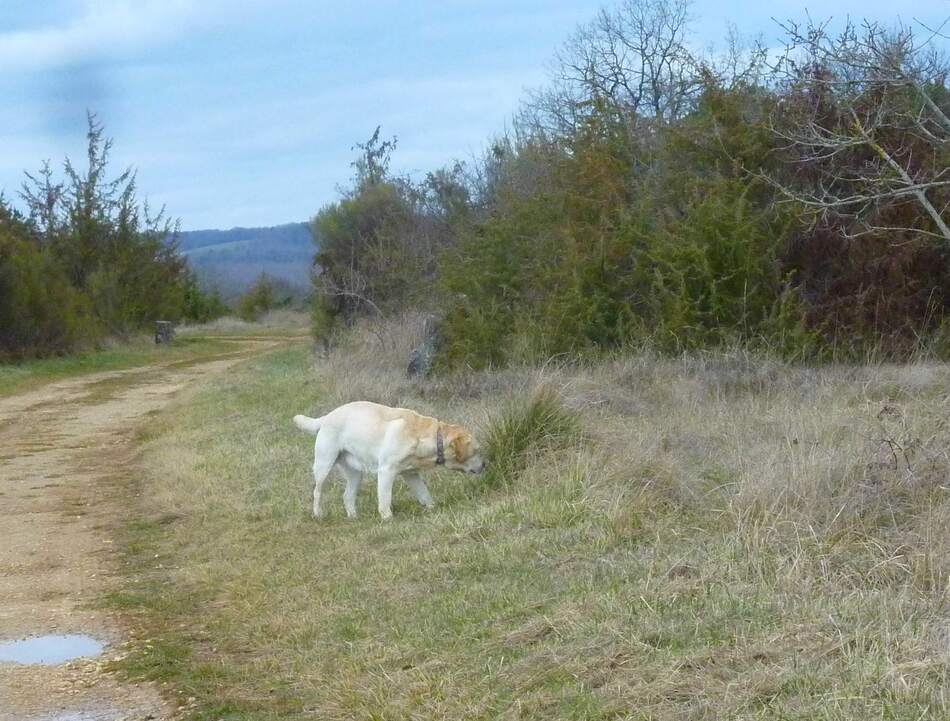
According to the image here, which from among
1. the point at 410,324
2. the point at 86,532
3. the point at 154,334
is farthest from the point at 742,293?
the point at 154,334

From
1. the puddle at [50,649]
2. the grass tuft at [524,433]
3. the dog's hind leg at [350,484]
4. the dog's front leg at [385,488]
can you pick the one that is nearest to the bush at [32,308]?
the dog's hind leg at [350,484]

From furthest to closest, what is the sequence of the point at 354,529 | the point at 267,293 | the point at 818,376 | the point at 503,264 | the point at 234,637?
1. the point at 267,293
2. the point at 503,264
3. the point at 818,376
4. the point at 354,529
5. the point at 234,637

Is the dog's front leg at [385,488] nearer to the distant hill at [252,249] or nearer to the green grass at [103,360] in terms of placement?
the green grass at [103,360]

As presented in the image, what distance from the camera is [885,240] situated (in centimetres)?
1769

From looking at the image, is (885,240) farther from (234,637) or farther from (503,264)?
(234,637)

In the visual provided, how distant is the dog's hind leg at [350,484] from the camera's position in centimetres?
1053

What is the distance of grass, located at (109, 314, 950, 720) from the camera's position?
5469mm

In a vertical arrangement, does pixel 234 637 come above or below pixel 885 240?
below

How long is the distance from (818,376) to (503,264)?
7177 millimetres

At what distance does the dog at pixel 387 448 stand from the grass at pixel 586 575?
25 cm

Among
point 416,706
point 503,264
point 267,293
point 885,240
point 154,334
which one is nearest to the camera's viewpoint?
point 416,706

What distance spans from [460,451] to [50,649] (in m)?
3.90

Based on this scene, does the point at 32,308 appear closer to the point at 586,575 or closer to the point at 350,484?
the point at 350,484

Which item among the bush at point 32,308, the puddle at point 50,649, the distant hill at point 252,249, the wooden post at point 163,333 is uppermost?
the distant hill at point 252,249
